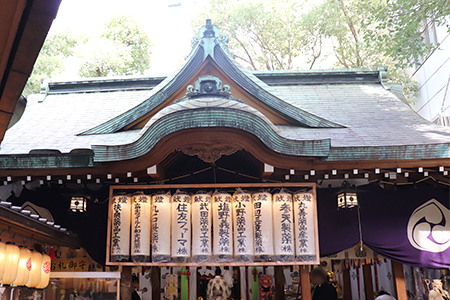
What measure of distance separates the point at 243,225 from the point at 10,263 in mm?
3286

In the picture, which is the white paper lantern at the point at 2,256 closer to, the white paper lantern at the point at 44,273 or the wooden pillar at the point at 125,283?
the white paper lantern at the point at 44,273

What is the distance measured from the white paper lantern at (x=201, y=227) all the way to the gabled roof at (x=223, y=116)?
1.13 metres

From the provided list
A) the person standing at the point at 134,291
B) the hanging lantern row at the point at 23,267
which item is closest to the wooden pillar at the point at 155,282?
the person standing at the point at 134,291

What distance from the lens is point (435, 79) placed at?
1448cm

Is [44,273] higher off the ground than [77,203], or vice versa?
[77,203]

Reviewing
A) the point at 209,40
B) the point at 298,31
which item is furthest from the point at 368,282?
the point at 298,31

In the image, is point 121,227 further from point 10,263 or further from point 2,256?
point 2,256

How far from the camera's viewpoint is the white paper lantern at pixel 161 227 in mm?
6929

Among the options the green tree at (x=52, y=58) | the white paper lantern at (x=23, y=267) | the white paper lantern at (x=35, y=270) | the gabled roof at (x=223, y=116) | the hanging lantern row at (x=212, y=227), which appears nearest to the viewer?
the white paper lantern at (x=23, y=267)

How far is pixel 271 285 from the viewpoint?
13859 mm

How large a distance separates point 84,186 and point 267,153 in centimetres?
317

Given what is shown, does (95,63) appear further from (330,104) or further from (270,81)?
(330,104)

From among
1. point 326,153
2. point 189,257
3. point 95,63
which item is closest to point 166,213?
point 189,257

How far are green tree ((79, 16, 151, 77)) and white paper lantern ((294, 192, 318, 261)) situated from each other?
13.8 meters
